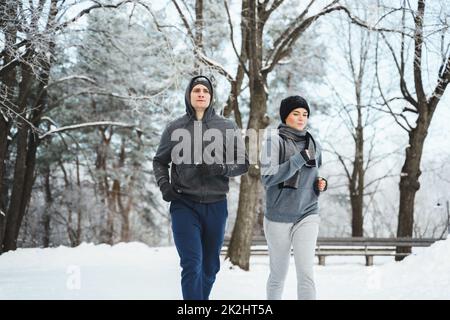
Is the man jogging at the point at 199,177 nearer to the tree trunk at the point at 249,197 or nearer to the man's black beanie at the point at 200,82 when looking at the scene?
the man's black beanie at the point at 200,82

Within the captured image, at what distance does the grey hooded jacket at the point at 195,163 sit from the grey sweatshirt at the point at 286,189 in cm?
23

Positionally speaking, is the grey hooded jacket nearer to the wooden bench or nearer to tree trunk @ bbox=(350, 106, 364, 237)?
the wooden bench

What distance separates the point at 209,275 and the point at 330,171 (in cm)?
3918

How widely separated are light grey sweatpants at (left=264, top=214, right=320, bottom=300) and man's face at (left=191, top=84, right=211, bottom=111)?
1.17 metres

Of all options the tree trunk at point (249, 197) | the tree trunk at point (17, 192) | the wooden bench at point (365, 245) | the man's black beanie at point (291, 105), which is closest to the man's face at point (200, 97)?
the man's black beanie at point (291, 105)

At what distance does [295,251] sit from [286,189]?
1.77ft

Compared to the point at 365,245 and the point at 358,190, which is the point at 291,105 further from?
the point at 358,190

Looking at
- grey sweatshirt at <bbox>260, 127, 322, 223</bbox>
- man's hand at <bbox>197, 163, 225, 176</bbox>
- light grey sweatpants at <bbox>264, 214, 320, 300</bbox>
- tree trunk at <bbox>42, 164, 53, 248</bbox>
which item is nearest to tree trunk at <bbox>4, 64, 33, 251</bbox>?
tree trunk at <bbox>42, 164, 53, 248</bbox>

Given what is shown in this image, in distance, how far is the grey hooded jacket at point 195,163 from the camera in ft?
14.2

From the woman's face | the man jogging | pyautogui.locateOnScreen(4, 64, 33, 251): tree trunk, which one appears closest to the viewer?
the man jogging

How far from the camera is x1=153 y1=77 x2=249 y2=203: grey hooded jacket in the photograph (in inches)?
170

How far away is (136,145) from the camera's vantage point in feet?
82.4
